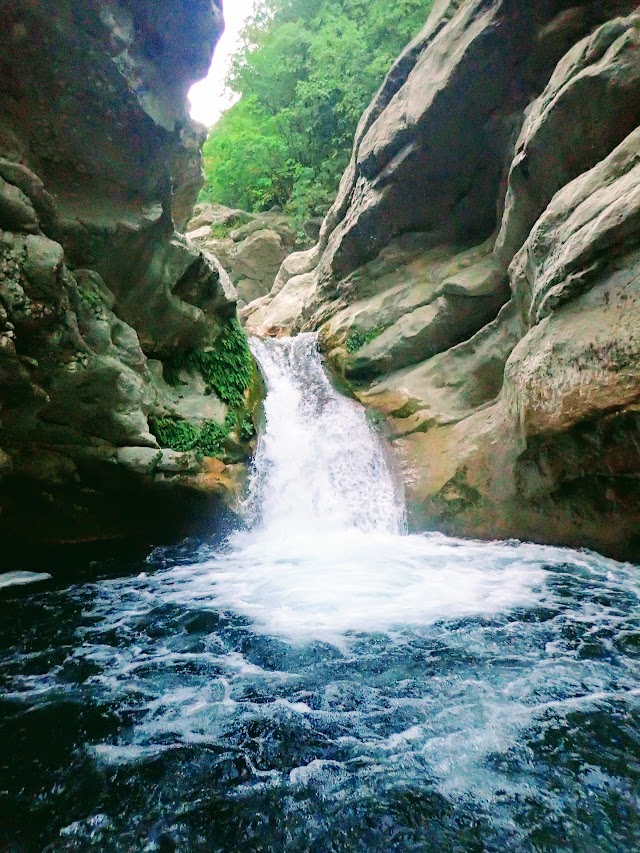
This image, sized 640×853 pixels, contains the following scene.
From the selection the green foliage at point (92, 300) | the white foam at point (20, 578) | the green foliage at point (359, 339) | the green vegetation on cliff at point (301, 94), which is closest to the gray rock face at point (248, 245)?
the green vegetation on cliff at point (301, 94)

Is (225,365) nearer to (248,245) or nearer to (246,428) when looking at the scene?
(246,428)

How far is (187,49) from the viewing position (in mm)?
7367

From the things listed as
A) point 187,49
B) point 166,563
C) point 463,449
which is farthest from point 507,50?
point 166,563

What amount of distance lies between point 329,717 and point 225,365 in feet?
25.6

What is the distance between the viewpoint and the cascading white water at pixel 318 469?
8.45 metres

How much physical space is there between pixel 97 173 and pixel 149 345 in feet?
9.43

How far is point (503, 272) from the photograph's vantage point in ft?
31.8

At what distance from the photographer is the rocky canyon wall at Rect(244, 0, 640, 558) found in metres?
5.77

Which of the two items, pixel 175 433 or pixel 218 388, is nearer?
pixel 175 433

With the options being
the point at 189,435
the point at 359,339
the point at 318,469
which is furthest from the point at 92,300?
the point at 359,339

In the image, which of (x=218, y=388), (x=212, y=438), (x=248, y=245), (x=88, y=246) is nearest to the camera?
(x=88, y=246)

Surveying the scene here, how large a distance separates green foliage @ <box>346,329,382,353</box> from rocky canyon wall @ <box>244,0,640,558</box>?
6cm

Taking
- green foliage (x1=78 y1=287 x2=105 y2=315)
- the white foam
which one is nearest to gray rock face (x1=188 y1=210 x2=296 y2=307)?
green foliage (x1=78 y1=287 x2=105 y2=315)

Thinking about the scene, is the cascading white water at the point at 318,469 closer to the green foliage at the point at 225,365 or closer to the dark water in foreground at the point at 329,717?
the green foliage at the point at 225,365
